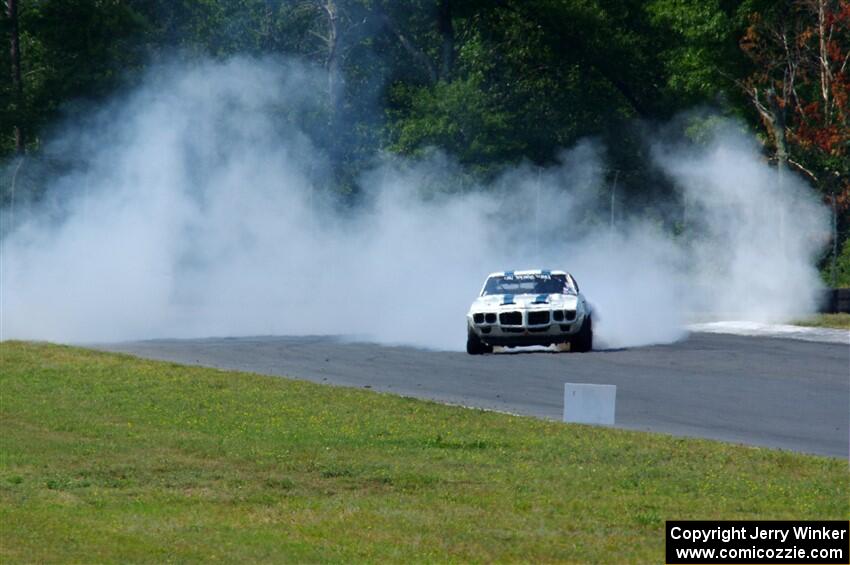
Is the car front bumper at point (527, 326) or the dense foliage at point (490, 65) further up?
the dense foliage at point (490, 65)

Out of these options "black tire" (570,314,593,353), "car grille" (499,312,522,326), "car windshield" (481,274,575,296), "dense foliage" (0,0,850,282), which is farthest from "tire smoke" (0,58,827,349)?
"car grille" (499,312,522,326)

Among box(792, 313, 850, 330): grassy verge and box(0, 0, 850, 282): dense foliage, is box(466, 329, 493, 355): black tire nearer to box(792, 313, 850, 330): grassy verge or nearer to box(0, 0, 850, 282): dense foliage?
box(792, 313, 850, 330): grassy verge

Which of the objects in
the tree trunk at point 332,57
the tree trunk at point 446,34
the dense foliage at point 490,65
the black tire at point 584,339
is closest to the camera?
the black tire at point 584,339

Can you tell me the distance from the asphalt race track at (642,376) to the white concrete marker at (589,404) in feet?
1.63

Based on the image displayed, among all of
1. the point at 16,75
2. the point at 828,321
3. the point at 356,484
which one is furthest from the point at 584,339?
the point at 16,75

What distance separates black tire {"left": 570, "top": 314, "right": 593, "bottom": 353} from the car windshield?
0.58 m

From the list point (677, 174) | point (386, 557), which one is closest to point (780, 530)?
point (386, 557)

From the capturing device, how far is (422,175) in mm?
39594

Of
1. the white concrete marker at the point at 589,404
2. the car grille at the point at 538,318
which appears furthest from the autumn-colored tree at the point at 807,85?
the white concrete marker at the point at 589,404

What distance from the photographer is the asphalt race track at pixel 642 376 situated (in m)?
16.4

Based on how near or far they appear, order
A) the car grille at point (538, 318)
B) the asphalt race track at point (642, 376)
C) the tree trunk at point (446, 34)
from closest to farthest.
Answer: the asphalt race track at point (642, 376) → the car grille at point (538, 318) → the tree trunk at point (446, 34)

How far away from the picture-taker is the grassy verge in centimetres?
2952

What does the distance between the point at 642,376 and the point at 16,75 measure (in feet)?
99.4

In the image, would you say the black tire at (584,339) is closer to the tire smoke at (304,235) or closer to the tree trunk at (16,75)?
the tire smoke at (304,235)
